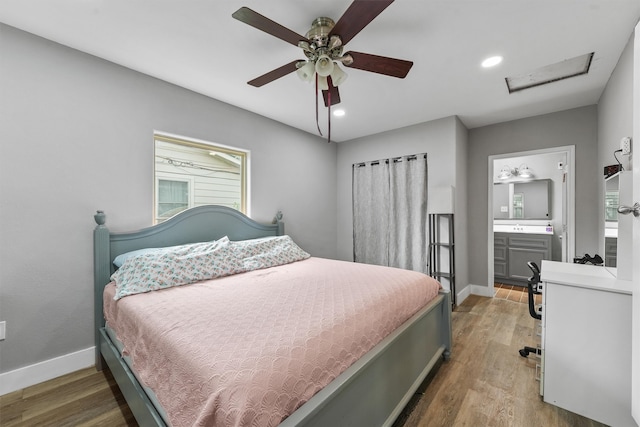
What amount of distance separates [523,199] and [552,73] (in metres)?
2.91

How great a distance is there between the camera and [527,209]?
4684 mm

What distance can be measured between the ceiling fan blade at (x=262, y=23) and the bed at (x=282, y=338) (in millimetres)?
1534

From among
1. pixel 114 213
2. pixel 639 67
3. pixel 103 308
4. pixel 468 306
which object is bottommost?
pixel 468 306

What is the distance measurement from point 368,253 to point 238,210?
215 centimetres

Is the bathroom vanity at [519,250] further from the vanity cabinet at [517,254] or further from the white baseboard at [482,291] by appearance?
the white baseboard at [482,291]

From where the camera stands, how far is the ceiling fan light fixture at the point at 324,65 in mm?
1657

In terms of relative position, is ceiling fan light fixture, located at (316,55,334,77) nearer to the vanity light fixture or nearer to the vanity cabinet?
the vanity cabinet

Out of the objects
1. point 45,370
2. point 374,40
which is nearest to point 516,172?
point 374,40

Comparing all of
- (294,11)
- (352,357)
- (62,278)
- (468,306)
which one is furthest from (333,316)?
(468,306)

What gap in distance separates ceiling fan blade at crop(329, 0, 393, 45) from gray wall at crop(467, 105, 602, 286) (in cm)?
314

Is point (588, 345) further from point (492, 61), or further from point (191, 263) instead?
point (191, 263)

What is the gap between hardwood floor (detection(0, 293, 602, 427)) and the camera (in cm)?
156

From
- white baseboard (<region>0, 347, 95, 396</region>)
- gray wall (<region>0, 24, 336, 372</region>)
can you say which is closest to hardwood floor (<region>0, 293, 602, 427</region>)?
white baseboard (<region>0, 347, 95, 396</region>)

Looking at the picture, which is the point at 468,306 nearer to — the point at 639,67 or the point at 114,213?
the point at 639,67
